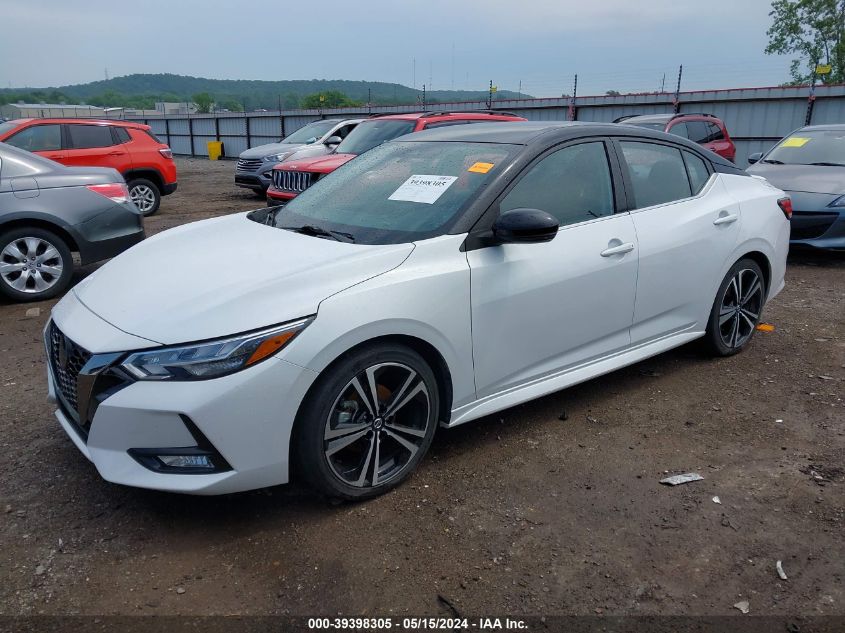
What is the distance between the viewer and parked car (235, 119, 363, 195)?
14.5 metres

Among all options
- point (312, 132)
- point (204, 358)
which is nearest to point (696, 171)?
point (204, 358)

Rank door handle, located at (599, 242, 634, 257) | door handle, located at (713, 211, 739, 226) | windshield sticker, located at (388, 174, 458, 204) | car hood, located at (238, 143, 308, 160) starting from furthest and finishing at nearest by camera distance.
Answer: car hood, located at (238, 143, 308, 160), door handle, located at (713, 211, 739, 226), door handle, located at (599, 242, 634, 257), windshield sticker, located at (388, 174, 458, 204)

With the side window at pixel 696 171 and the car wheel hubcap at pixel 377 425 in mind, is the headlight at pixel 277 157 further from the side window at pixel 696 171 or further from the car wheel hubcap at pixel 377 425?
the car wheel hubcap at pixel 377 425

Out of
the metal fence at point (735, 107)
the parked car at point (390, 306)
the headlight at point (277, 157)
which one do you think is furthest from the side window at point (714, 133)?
the parked car at point (390, 306)

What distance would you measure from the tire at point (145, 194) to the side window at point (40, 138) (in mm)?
1315

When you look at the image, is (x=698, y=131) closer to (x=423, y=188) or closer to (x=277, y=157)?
(x=277, y=157)

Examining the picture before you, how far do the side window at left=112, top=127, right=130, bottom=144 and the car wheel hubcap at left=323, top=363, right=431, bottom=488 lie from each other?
35.3ft

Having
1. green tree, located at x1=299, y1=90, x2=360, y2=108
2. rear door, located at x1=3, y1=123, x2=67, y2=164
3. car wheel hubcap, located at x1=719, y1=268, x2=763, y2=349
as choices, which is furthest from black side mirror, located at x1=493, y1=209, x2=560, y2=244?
green tree, located at x1=299, y1=90, x2=360, y2=108

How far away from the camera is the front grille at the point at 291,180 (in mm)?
10625

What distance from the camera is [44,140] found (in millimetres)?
11430

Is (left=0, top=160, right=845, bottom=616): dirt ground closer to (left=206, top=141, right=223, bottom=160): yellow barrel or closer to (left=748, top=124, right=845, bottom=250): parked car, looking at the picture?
(left=748, top=124, right=845, bottom=250): parked car

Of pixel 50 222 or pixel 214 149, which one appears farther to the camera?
pixel 214 149

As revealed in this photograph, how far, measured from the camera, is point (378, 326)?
9.41 feet

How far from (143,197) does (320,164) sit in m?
3.88
